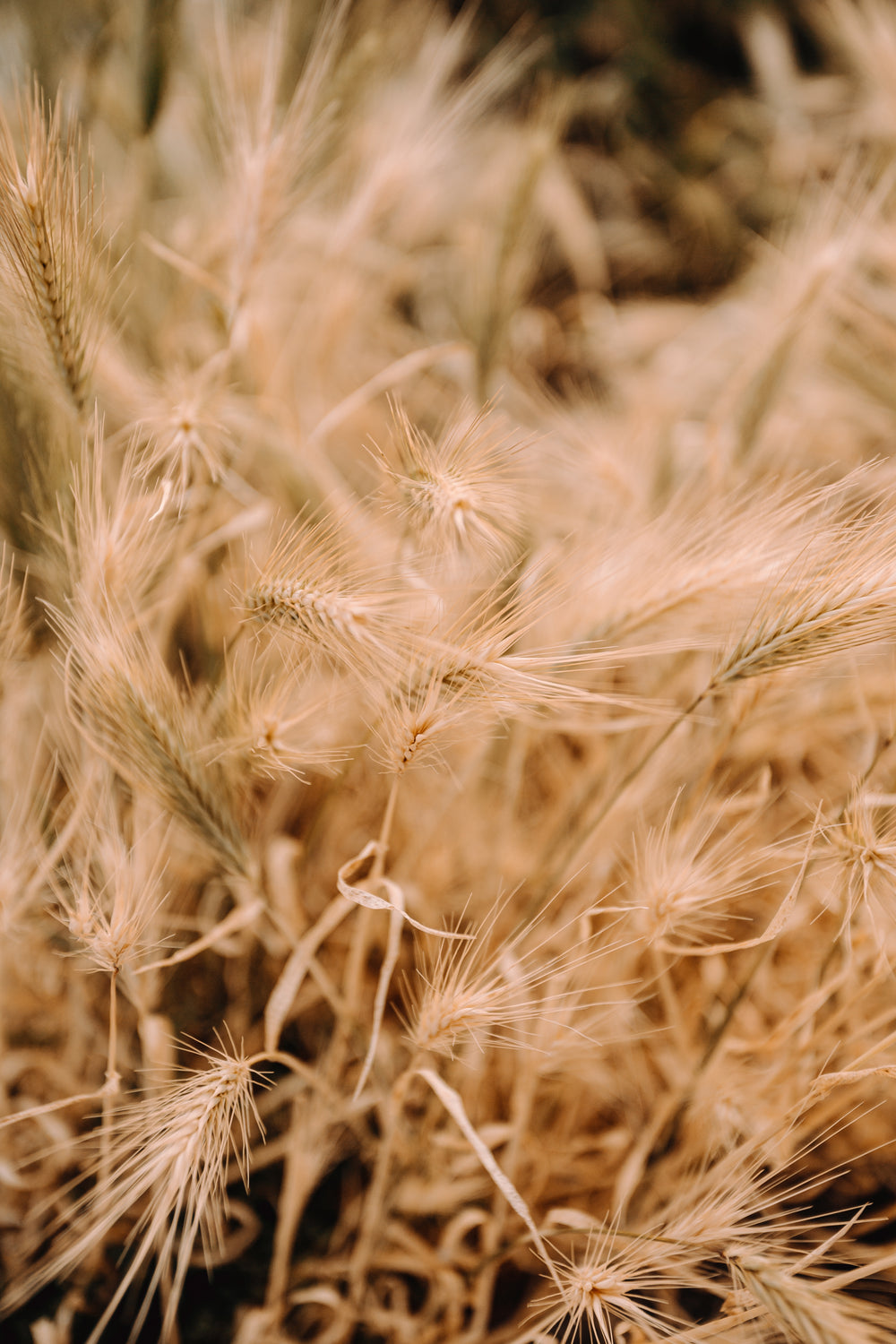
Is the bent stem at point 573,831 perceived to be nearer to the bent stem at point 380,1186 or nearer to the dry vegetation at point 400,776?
the dry vegetation at point 400,776

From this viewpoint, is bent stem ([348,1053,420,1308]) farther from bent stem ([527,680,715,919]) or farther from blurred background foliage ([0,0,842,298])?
blurred background foliage ([0,0,842,298])

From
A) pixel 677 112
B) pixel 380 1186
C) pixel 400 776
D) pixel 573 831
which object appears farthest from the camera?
pixel 677 112

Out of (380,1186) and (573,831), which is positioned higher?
(573,831)

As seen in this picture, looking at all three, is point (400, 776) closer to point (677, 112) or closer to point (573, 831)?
point (573, 831)

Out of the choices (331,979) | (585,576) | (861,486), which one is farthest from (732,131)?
(331,979)

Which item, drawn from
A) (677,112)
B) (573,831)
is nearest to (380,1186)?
(573,831)

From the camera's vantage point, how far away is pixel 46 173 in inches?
18.5

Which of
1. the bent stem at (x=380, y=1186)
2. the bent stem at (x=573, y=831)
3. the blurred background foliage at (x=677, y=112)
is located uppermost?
the blurred background foliage at (x=677, y=112)

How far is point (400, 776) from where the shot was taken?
1.61 feet

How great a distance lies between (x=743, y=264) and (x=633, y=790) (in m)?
1.29

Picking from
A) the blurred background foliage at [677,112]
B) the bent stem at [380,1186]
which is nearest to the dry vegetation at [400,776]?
the bent stem at [380,1186]

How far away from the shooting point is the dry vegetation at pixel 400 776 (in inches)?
19.0

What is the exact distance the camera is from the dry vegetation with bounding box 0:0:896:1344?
0.48 metres

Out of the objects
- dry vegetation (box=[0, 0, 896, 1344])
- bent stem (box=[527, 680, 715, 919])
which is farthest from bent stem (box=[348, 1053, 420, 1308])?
bent stem (box=[527, 680, 715, 919])
